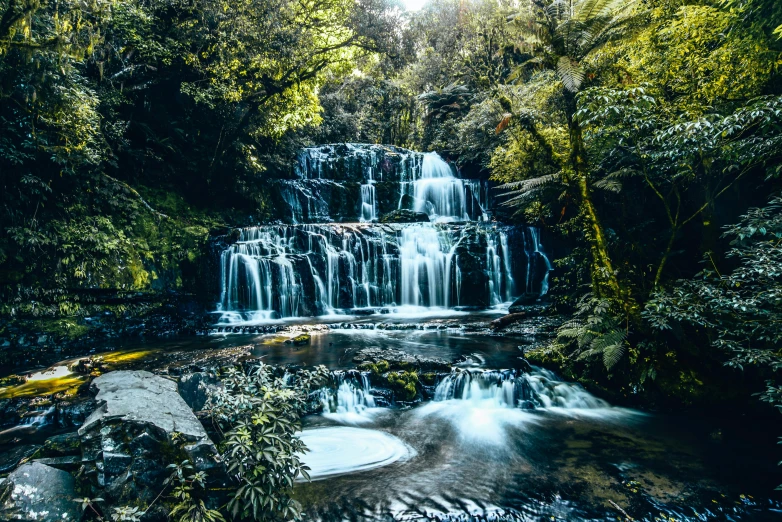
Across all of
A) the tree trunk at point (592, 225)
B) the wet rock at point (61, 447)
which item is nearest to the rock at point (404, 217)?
the tree trunk at point (592, 225)

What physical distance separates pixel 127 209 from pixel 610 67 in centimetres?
1330

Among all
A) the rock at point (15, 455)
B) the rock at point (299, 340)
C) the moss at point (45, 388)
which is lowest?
the rock at point (15, 455)

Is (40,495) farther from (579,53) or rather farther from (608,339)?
(579,53)

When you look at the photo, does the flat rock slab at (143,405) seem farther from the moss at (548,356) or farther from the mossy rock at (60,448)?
the moss at (548,356)

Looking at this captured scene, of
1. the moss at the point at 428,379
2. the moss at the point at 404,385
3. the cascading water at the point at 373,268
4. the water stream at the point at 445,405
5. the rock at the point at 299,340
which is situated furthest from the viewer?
the cascading water at the point at 373,268

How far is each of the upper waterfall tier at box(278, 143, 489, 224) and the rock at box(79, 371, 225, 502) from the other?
1425cm

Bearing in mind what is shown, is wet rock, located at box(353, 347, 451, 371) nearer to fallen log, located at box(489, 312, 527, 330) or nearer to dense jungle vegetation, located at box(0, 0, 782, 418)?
dense jungle vegetation, located at box(0, 0, 782, 418)

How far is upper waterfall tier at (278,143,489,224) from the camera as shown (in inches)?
694

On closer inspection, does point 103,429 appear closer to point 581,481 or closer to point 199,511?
point 199,511

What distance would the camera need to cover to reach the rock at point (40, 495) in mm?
2873

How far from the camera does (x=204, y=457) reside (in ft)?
10.9

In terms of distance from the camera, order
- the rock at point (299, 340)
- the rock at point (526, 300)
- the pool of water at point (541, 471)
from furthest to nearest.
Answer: the rock at point (526, 300)
the rock at point (299, 340)
the pool of water at point (541, 471)

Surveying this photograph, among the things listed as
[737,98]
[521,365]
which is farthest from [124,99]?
[737,98]

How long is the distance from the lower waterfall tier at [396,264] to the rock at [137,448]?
9.72 meters
